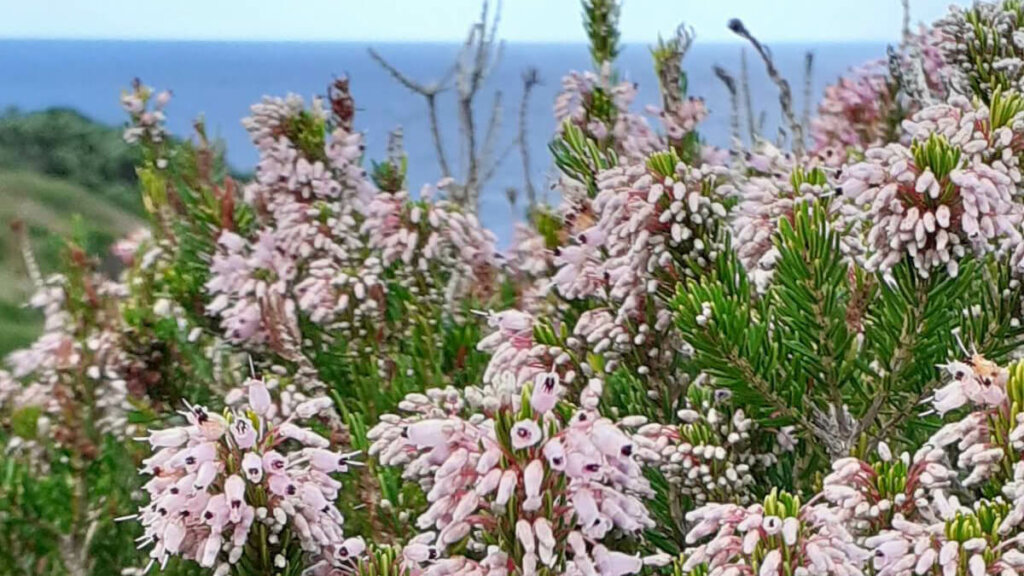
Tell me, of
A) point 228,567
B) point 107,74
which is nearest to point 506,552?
point 228,567

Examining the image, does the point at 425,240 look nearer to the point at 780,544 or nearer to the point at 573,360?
the point at 573,360

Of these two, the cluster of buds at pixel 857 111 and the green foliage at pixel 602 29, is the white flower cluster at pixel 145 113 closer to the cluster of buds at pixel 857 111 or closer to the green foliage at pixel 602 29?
the green foliage at pixel 602 29

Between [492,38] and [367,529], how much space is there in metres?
0.90

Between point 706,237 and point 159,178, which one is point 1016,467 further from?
point 159,178

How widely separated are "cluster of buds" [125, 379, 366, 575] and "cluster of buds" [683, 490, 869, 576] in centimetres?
19

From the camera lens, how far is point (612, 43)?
4.05 feet

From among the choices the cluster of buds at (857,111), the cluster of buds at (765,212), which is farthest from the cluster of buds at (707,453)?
the cluster of buds at (857,111)

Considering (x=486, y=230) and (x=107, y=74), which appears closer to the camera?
(x=486, y=230)

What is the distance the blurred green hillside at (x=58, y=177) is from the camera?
2709 mm

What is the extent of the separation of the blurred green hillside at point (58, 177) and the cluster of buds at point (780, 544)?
230 centimetres

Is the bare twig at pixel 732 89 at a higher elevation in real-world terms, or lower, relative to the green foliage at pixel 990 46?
lower

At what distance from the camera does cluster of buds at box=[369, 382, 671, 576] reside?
0.48 meters

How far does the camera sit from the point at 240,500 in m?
0.51

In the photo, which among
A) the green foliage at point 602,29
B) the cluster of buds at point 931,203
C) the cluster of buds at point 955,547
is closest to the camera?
the cluster of buds at point 955,547
